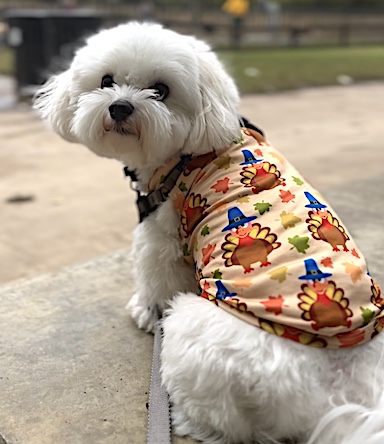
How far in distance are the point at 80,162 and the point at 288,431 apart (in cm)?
468

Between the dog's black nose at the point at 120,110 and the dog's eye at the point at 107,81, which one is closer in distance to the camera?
the dog's black nose at the point at 120,110

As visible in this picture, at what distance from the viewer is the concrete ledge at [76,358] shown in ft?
6.41

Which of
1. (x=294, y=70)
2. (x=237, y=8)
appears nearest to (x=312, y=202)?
→ (x=294, y=70)

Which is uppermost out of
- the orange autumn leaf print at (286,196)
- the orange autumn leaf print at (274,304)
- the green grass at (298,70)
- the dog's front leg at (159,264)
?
the orange autumn leaf print at (286,196)

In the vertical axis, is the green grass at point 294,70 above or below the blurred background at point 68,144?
below

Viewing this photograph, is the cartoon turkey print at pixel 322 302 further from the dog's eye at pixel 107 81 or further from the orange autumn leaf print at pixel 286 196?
the dog's eye at pixel 107 81

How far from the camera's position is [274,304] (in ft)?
5.81

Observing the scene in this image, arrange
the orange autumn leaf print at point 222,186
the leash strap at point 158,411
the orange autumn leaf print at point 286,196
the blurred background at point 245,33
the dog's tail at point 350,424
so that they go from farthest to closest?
1. the blurred background at point 245,33
2. the orange autumn leaf print at point 222,186
3. the orange autumn leaf print at point 286,196
4. the leash strap at point 158,411
5. the dog's tail at point 350,424

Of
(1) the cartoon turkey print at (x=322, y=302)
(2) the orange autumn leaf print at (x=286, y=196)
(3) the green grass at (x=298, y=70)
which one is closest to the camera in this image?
(1) the cartoon turkey print at (x=322, y=302)

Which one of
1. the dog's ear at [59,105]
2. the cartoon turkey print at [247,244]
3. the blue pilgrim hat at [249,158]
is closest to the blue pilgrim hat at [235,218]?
the cartoon turkey print at [247,244]

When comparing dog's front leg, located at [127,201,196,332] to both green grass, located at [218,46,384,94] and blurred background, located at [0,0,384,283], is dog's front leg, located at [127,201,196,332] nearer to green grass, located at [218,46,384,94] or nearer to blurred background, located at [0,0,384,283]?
blurred background, located at [0,0,384,283]

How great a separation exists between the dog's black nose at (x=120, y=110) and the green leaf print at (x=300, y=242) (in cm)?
74

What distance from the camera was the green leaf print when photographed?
6.13 ft

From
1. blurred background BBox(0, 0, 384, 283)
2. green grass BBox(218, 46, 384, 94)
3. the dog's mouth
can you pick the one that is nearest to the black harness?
the dog's mouth
